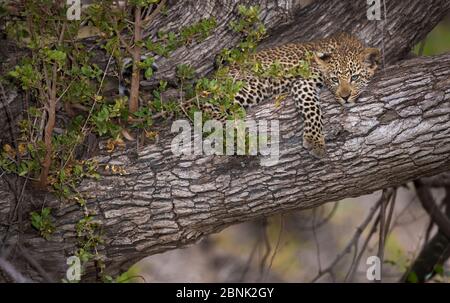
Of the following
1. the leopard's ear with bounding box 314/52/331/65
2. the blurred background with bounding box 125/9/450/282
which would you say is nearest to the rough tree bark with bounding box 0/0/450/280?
the leopard's ear with bounding box 314/52/331/65

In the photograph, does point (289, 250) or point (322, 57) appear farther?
point (289, 250)

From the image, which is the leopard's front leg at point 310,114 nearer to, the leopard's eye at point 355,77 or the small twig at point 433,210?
the leopard's eye at point 355,77

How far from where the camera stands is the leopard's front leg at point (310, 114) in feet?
19.7

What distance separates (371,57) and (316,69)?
443 mm

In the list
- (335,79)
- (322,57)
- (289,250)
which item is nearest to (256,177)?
(335,79)

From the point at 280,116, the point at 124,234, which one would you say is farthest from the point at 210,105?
the point at 124,234

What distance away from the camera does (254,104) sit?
6.86 metres

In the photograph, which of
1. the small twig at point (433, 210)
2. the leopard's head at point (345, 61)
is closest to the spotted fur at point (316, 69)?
the leopard's head at point (345, 61)

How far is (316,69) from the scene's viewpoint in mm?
6984

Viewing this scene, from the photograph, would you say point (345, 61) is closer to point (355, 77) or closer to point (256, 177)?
point (355, 77)

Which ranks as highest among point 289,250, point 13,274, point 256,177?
point 289,250

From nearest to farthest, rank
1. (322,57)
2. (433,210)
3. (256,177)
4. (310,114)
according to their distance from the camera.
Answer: (256,177), (310,114), (322,57), (433,210)

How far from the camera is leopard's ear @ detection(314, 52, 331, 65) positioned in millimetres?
6883

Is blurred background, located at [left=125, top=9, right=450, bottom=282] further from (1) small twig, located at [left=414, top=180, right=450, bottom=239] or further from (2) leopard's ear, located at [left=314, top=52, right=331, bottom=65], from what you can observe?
(2) leopard's ear, located at [left=314, top=52, right=331, bottom=65]
